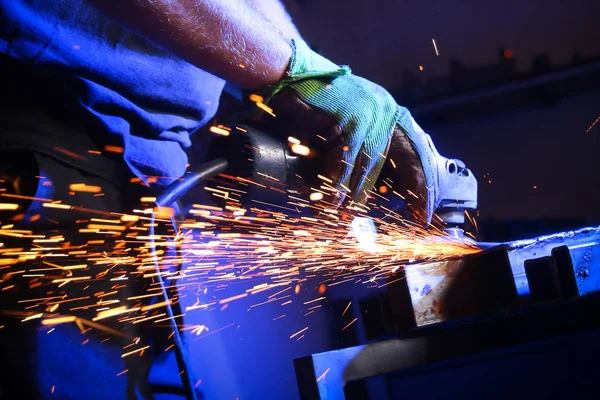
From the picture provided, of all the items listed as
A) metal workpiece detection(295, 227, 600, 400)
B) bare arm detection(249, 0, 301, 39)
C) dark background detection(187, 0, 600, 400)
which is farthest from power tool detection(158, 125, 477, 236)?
dark background detection(187, 0, 600, 400)

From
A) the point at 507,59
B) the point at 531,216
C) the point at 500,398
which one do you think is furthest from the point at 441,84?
the point at 500,398

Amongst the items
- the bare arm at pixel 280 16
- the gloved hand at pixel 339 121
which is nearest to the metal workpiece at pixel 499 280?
the gloved hand at pixel 339 121

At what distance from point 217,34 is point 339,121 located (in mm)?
425

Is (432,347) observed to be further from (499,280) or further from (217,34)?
(217,34)

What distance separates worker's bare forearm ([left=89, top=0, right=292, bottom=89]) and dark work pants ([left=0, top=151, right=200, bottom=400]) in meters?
0.37

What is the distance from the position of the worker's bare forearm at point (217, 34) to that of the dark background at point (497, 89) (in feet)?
5.41

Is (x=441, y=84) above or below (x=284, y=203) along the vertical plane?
above

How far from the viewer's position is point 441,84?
3.05 m

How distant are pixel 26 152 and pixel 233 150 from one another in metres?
0.48

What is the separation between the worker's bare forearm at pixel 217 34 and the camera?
2.76 feet

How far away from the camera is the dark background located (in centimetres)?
282

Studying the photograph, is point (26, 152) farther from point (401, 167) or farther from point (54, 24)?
point (401, 167)

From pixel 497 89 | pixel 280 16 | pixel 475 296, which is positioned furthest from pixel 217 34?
pixel 497 89

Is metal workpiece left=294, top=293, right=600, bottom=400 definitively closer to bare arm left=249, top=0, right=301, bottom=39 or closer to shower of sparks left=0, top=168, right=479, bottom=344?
shower of sparks left=0, top=168, right=479, bottom=344
